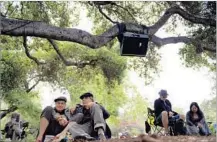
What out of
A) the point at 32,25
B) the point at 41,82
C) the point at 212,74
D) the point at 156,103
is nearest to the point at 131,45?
the point at 156,103

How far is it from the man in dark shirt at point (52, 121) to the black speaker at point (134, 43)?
2.28 m

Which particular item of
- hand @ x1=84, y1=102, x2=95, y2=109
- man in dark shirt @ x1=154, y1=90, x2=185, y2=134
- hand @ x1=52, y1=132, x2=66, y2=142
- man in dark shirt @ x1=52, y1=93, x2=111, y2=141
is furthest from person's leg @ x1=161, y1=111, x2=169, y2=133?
hand @ x1=52, y1=132, x2=66, y2=142

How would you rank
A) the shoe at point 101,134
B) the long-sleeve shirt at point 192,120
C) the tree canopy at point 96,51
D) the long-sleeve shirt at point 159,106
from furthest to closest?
1. the tree canopy at point 96,51
2. the long-sleeve shirt at point 159,106
3. the long-sleeve shirt at point 192,120
4. the shoe at point 101,134

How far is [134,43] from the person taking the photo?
573 centimetres

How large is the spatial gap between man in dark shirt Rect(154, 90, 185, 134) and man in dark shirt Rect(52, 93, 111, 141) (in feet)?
7.09

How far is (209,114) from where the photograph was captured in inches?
333

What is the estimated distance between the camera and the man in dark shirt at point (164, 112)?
546 centimetres

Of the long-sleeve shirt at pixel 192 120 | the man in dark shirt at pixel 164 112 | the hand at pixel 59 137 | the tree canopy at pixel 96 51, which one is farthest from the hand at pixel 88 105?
the tree canopy at pixel 96 51

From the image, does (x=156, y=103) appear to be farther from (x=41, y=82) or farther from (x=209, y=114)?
(x=41, y=82)

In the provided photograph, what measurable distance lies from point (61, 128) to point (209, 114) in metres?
5.69

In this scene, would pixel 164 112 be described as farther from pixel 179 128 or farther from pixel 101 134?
pixel 101 134

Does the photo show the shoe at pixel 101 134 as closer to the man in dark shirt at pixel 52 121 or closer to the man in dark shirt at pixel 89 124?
the man in dark shirt at pixel 89 124

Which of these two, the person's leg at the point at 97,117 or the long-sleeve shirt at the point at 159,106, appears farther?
the long-sleeve shirt at the point at 159,106

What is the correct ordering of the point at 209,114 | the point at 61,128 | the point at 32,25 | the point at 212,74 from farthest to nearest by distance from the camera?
the point at 212,74, the point at 209,114, the point at 32,25, the point at 61,128
